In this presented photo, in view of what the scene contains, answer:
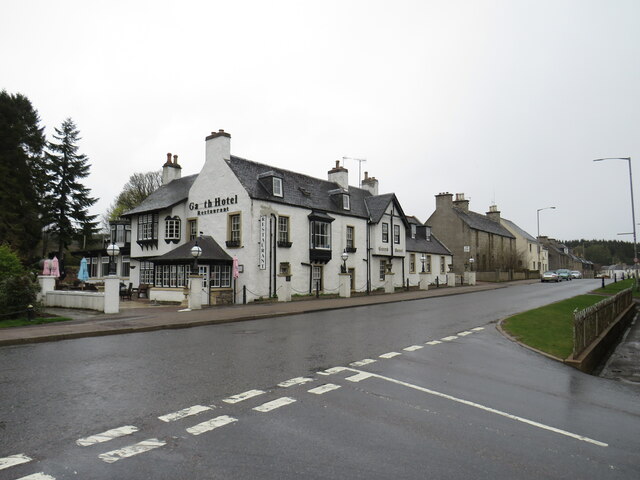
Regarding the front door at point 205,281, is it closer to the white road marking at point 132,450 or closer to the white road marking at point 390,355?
the white road marking at point 390,355

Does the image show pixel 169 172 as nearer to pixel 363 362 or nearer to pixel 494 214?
pixel 363 362

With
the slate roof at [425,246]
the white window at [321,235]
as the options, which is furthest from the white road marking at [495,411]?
the slate roof at [425,246]

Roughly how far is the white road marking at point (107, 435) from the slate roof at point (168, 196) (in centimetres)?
2613

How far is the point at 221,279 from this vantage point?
26.1 metres

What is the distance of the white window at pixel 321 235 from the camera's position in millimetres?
30062

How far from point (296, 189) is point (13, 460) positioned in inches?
1076

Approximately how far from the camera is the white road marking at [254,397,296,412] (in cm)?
581

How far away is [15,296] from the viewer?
15.0m

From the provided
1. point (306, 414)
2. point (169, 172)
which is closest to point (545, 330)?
point (306, 414)

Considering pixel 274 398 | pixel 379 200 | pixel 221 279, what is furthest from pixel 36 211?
pixel 274 398

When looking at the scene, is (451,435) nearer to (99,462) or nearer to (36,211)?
(99,462)

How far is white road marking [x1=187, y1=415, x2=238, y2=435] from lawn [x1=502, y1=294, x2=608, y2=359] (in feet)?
28.0

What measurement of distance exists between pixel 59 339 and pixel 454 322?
12924 mm

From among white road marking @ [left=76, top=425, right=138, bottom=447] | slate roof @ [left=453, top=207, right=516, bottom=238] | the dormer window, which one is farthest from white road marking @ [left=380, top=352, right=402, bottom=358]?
slate roof @ [left=453, top=207, right=516, bottom=238]
